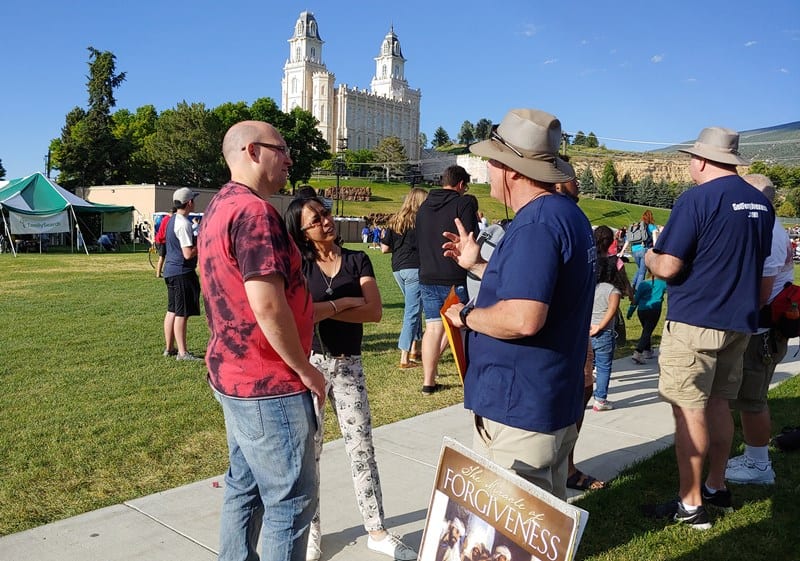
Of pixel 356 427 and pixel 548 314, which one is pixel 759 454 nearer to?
pixel 356 427

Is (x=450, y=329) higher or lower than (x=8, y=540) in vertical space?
higher

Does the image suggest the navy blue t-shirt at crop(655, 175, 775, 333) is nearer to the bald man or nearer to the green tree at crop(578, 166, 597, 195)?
the bald man

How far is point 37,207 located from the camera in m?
28.7

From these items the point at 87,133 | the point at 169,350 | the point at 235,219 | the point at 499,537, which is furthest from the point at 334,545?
the point at 87,133

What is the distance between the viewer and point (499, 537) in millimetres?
2301

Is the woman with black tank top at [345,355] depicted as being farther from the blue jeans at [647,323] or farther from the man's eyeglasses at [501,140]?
the blue jeans at [647,323]

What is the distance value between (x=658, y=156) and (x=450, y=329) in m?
162

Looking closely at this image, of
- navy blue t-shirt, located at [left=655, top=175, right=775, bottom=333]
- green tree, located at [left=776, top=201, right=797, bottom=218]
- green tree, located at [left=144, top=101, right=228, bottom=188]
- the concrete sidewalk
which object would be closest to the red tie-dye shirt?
the concrete sidewalk

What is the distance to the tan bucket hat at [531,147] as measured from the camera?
244 centimetres

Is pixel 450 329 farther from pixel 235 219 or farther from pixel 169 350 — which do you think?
pixel 169 350

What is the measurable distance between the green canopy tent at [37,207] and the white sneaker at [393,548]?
→ 28315mm

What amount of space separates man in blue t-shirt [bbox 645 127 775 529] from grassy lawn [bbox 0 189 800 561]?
15.4 inches

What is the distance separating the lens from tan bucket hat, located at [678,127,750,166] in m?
3.61

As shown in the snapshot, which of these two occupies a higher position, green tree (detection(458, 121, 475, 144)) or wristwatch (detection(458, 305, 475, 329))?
green tree (detection(458, 121, 475, 144))
